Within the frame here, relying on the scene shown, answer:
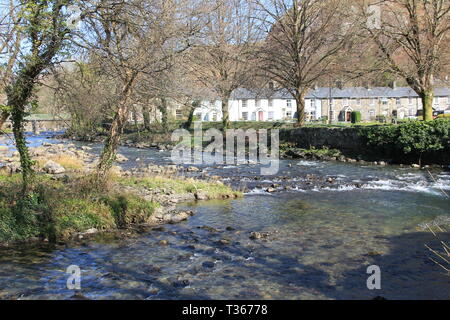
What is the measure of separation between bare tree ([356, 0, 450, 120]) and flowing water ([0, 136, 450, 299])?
13.3 metres

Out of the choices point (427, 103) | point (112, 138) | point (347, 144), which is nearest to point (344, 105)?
point (347, 144)

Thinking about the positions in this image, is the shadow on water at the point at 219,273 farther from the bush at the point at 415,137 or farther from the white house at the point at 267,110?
the white house at the point at 267,110

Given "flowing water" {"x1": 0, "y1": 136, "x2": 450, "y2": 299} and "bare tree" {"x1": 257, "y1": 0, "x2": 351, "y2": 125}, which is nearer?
"flowing water" {"x1": 0, "y1": 136, "x2": 450, "y2": 299}

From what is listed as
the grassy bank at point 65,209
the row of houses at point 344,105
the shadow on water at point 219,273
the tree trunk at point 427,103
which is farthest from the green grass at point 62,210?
the row of houses at point 344,105

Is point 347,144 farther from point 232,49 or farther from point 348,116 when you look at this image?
point 348,116

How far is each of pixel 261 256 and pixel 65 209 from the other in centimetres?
543

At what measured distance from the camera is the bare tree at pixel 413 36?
25.6 meters

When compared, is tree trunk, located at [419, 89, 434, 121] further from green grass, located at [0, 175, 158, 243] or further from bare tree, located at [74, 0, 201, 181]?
green grass, located at [0, 175, 158, 243]

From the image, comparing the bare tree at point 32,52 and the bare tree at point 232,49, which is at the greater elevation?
the bare tree at point 232,49

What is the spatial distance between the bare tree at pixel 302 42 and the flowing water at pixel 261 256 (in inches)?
727

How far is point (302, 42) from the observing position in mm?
31766


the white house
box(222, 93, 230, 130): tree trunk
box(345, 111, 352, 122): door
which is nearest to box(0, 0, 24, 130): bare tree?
box(222, 93, 230, 130): tree trunk

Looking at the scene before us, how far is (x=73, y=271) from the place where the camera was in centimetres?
833

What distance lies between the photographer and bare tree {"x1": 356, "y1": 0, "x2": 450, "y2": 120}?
83.9 ft
